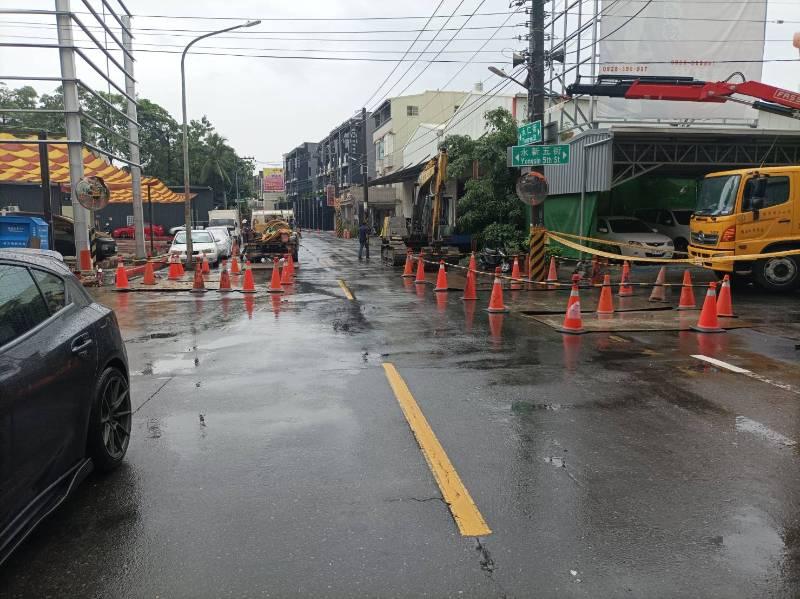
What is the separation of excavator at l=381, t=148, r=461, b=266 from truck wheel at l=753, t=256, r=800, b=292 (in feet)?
33.3

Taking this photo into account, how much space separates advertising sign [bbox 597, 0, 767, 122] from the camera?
2327 cm

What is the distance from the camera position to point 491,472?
453 cm

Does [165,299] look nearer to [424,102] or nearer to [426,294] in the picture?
[426,294]

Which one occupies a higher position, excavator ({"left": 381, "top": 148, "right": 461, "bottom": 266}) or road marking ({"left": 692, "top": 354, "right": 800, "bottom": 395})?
excavator ({"left": 381, "top": 148, "right": 461, "bottom": 266})

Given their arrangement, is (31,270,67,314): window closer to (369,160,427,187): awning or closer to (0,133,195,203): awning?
(0,133,195,203): awning

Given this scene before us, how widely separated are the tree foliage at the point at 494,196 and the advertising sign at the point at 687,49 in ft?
13.7

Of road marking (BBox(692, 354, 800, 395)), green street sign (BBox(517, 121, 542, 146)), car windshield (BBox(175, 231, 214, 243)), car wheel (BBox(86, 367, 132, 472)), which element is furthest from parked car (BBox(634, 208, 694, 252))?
car wheel (BBox(86, 367, 132, 472))

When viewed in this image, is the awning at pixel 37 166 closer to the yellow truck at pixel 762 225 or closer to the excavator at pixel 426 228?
the excavator at pixel 426 228

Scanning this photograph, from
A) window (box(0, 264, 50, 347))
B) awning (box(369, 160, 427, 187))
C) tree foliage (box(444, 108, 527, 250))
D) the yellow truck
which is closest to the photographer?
window (box(0, 264, 50, 347))

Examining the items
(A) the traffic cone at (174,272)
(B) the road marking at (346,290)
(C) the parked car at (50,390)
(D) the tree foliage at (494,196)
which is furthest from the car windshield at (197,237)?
(C) the parked car at (50,390)

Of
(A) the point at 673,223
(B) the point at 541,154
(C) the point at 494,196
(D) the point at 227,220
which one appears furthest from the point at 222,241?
(A) the point at 673,223

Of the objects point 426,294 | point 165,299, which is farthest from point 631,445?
point 165,299

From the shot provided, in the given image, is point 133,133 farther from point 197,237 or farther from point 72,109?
point 72,109

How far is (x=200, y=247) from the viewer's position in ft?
83.5
